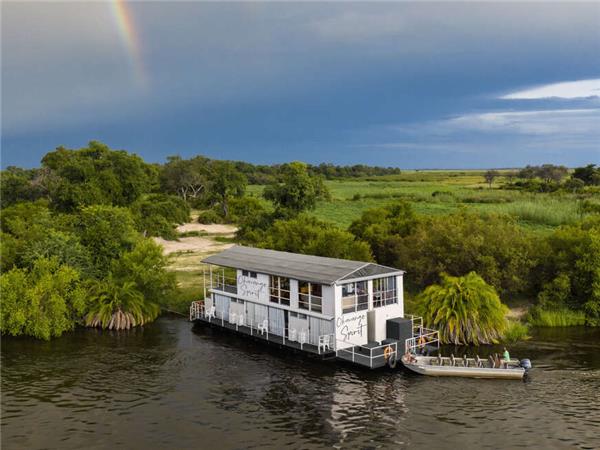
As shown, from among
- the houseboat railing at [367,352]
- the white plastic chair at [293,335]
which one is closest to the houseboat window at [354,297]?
the houseboat railing at [367,352]

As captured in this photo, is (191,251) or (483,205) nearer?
(191,251)

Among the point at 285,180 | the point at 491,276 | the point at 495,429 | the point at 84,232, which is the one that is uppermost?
the point at 285,180

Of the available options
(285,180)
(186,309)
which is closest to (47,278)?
(186,309)

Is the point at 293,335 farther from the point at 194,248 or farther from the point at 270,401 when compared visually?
the point at 194,248

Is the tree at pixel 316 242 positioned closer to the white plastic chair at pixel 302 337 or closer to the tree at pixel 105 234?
the tree at pixel 105 234

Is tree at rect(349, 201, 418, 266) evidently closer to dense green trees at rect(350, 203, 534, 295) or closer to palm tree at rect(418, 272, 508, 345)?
dense green trees at rect(350, 203, 534, 295)

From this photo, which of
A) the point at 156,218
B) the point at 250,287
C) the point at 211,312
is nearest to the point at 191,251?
the point at 156,218

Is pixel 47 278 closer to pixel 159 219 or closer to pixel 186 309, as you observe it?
pixel 186 309
